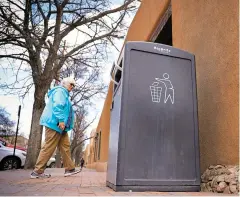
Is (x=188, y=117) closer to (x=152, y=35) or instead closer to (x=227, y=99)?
(x=227, y=99)

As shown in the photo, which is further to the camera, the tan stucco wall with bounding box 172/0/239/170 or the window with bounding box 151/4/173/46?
the window with bounding box 151/4/173/46

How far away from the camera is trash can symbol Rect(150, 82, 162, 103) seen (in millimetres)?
2514

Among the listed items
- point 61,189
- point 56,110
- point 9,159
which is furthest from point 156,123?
point 9,159

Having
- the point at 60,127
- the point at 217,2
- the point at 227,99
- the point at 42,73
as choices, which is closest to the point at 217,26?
the point at 217,2

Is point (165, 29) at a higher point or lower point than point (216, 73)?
higher

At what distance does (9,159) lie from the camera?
9.03 metres

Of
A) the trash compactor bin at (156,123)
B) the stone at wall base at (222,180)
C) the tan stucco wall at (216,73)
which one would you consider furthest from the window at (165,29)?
the stone at wall base at (222,180)

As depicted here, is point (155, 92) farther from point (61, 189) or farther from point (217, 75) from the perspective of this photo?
point (61, 189)

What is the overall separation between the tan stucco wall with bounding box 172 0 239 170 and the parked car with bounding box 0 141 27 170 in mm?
8012

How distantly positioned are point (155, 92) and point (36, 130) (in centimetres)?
797

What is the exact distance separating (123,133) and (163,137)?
16.5 inches

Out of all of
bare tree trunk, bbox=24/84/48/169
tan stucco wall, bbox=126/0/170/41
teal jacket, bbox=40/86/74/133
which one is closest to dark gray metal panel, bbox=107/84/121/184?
teal jacket, bbox=40/86/74/133

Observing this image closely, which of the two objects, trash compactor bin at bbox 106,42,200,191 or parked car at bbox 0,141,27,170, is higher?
trash compactor bin at bbox 106,42,200,191

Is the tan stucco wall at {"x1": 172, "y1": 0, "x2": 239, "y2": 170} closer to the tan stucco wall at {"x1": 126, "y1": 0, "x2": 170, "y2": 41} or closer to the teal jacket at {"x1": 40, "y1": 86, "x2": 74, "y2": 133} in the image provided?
the tan stucco wall at {"x1": 126, "y1": 0, "x2": 170, "y2": 41}
